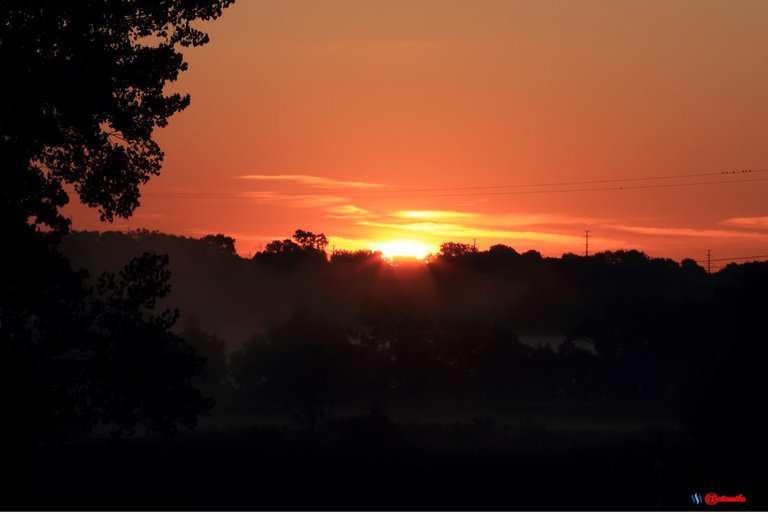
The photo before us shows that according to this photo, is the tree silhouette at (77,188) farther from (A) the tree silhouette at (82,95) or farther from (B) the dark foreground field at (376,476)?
Answer: (B) the dark foreground field at (376,476)

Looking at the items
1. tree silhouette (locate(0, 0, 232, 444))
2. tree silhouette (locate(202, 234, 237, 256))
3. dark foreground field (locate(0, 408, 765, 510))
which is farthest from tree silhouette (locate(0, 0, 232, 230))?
tree silhouette (locate(202, 234, 237, 256))

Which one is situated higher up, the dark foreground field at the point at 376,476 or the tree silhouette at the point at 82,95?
the tree silhouette at the point at 82,95

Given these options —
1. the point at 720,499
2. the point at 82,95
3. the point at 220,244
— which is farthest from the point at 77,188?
the point at 220,244

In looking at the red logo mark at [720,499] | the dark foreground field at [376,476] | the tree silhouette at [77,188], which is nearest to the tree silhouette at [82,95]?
the tree silhouette at [77,188]

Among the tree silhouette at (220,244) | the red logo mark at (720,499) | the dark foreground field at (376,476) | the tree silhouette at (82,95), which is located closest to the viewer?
the tree silhouette at (82,95)

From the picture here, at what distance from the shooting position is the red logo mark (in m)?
50.8

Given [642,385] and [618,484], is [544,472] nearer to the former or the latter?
[618,484]

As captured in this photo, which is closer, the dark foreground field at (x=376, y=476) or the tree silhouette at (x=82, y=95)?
the tree silhouette at (x=82, y=95)

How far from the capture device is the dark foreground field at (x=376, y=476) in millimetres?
52625

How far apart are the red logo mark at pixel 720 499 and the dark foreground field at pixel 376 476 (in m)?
0.64

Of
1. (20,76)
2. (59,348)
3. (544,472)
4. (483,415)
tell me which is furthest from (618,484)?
(483,415)

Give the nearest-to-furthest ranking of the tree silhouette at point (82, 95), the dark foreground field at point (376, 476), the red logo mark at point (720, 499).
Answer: the tree silhouette at point (82, 95)
the red logo mark at point (720, 499)
the dark foreground field at point (376, 476)

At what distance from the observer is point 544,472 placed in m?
61.1

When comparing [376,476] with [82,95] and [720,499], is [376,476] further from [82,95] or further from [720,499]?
[82,95]
